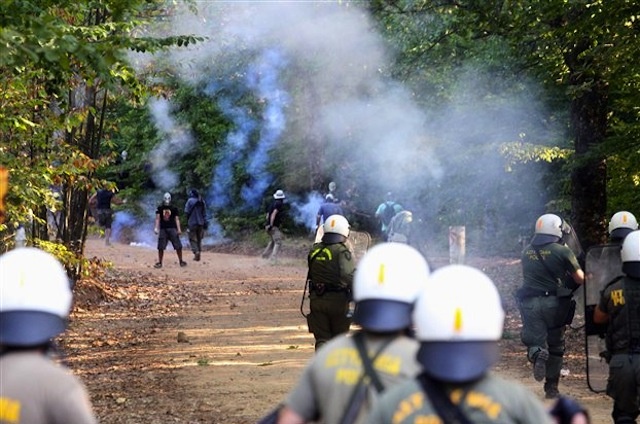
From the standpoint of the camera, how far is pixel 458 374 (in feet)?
10.0

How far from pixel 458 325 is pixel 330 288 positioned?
6635 millimetres

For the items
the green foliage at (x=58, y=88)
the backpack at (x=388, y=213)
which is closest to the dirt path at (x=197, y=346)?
the green foliage at (x=58, y=88)

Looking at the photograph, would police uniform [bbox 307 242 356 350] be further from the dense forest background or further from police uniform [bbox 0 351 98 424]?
police uniform [bbox 0 351 98 424]

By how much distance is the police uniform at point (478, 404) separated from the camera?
121 inches

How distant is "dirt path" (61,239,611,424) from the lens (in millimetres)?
9953

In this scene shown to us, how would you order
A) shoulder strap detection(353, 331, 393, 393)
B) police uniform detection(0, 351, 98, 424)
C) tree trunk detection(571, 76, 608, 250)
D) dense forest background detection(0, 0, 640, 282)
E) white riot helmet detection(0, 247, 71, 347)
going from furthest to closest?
1. tree trunk detection(571, 76, 608, 250)
2. dense forest background detection(0, 0, 640, 282)
3. shoulder strap detection(353, 331, 393, 393)
4. white riot helmet detection(0, 247, 71, 347)
5. police uniform detection(0, 351, 98, 424)

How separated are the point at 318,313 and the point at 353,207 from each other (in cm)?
2065

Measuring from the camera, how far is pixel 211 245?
3441 centimetres

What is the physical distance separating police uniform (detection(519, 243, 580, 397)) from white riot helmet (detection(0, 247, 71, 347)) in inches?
282

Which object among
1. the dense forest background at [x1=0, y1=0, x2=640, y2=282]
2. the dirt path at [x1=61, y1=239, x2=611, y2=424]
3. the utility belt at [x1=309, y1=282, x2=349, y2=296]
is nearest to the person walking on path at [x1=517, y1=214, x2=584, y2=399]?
the dirt path at [x1=61, y1=239, x2=611, y2=424]

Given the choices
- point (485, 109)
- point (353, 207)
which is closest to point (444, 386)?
point (485, 109)

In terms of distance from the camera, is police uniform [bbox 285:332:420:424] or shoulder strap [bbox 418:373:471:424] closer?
shoulder strap [bbox 418:373:471:424]

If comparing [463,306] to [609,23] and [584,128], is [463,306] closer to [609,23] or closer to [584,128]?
[609,23]

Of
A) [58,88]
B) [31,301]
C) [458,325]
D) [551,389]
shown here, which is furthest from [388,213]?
[458,325]
